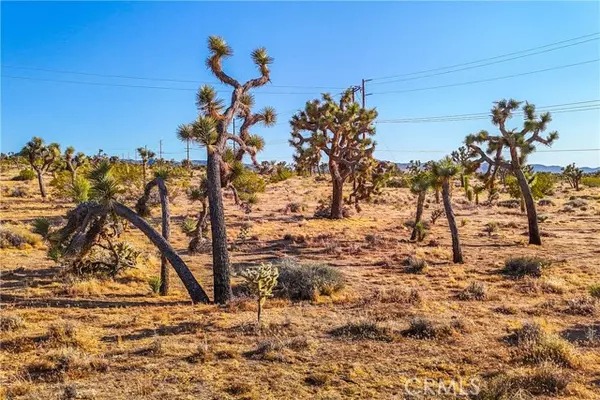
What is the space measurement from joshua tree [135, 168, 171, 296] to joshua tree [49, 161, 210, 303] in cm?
58

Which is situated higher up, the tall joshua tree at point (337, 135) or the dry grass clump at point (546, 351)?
the tall joshua tree at point (337, 135)

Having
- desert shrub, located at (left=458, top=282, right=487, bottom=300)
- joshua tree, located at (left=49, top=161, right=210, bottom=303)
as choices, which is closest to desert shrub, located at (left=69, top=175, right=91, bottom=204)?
joshua tree, located at (left=49, top=161, right=210, bottom=303)

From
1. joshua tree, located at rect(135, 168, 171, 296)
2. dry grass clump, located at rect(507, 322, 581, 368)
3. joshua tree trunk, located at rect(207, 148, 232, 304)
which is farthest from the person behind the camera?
joshua tree, located at rect(135, 168, 171, 296)

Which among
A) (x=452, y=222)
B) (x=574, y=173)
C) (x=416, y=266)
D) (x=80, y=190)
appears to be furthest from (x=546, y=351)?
(x=574, y=173)

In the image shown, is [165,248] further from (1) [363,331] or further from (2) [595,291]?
(2) [595,291]

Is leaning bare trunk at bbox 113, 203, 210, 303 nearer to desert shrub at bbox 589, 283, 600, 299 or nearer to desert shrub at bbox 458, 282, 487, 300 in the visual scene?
desert shrub at bbox 458, 282, 487, 300

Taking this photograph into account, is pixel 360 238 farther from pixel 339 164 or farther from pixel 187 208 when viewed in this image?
Answer: pixel 187 208

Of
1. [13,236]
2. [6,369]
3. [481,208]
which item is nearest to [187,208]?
[13,236]

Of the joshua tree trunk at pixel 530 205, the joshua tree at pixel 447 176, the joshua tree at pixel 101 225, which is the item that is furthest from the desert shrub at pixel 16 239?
the joshua tree trunk at pixel 530 205

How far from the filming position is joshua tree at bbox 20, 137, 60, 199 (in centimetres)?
3931

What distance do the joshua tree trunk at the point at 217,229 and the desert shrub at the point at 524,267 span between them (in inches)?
387

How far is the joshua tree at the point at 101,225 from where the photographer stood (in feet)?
36.7

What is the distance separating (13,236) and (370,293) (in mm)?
15923

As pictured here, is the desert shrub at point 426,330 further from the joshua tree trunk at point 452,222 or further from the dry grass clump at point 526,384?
the joshua tree trunk at point 452,222
